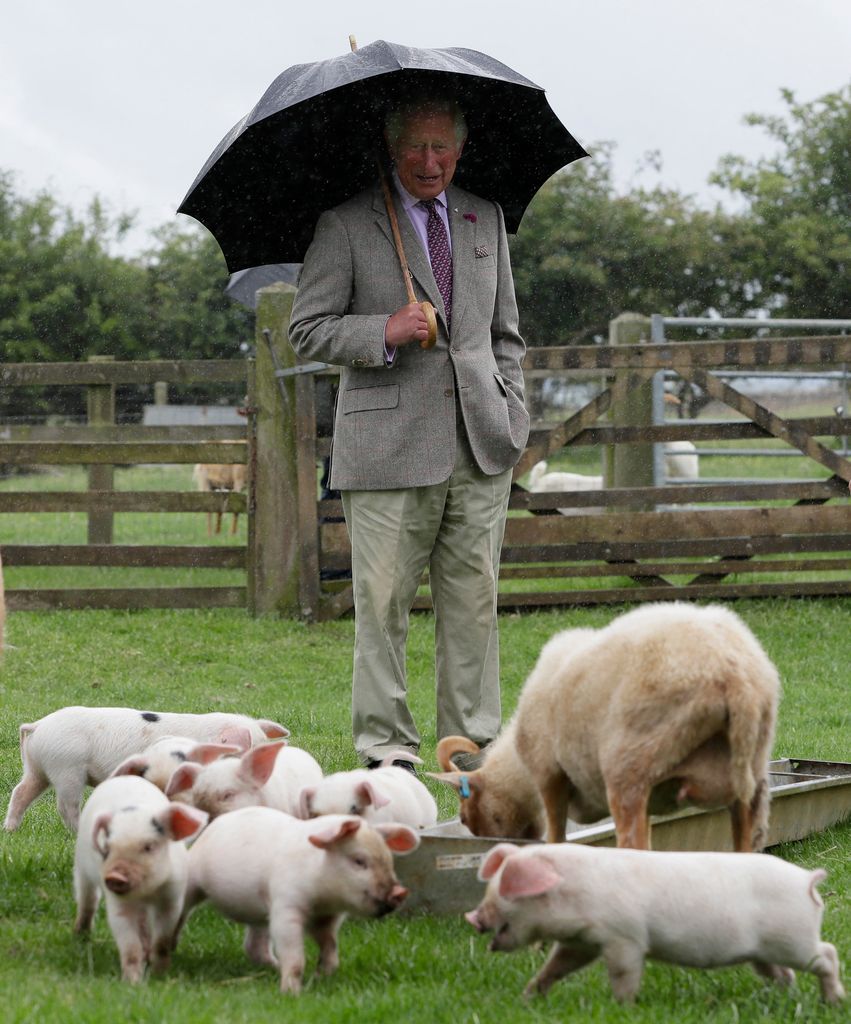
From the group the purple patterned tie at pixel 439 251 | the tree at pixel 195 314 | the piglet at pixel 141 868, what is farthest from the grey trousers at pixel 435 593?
the tree at pixel 195 314

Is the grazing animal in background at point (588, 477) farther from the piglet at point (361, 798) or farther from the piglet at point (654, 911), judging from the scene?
the piglet at point (654, 911)

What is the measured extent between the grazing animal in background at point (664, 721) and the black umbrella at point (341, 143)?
7.88 feet

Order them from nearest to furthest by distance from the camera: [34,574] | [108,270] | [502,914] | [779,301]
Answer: [502,914]
[34,574]
[779,301]
[108,270]

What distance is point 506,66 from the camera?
18.1ft

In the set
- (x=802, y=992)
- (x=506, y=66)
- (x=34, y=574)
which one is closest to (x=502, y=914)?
(x=802, y=992)

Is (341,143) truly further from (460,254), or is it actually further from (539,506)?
(539,506)

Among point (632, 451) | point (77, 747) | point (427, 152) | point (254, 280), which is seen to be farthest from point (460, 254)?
point (254, 280)

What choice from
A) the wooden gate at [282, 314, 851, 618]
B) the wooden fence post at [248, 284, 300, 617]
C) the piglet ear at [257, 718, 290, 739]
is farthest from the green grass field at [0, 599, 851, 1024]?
the wooden gate at [282, 314, 851, 618]

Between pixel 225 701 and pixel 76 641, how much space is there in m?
2.09

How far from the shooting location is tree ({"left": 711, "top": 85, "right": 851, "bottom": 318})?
33.8 meters

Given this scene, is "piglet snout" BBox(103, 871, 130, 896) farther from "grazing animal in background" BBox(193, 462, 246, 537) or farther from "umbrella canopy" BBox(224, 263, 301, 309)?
"grazing animal in background" BBox(193, 462, 246, 537)

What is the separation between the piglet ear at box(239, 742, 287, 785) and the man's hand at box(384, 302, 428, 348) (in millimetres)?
1855

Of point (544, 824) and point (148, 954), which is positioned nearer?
point (148, 954)

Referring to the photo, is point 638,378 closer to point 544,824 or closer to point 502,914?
point 544,824
